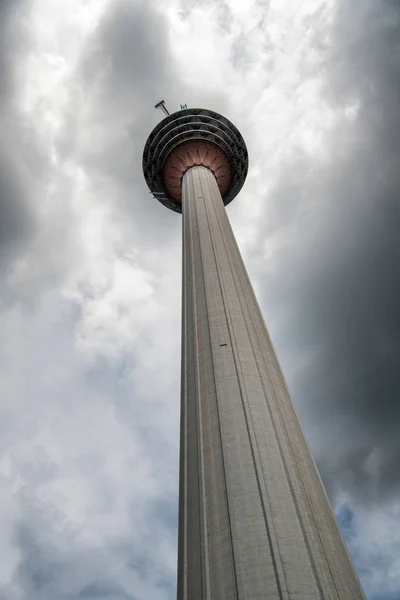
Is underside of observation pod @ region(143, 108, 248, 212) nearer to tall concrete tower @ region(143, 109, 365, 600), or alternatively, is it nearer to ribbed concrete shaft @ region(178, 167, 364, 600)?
tall concrete tower @ region(143, 109, 365, 600)

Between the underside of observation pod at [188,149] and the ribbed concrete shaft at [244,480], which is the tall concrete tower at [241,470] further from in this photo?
the underside of observation pod at [188,149]

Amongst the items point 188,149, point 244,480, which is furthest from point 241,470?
point 188,149

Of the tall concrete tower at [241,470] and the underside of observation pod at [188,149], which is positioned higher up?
the underside of observation pod at [188,149]

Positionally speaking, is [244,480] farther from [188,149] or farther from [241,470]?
[188,149]

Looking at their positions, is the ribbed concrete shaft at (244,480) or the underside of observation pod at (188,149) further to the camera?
the underside of observation pod at (188,149)

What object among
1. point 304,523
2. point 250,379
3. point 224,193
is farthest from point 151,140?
point 304,523

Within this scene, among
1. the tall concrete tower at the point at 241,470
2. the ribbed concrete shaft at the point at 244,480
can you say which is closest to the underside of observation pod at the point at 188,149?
the tall concrete tower at the point at 241,470
